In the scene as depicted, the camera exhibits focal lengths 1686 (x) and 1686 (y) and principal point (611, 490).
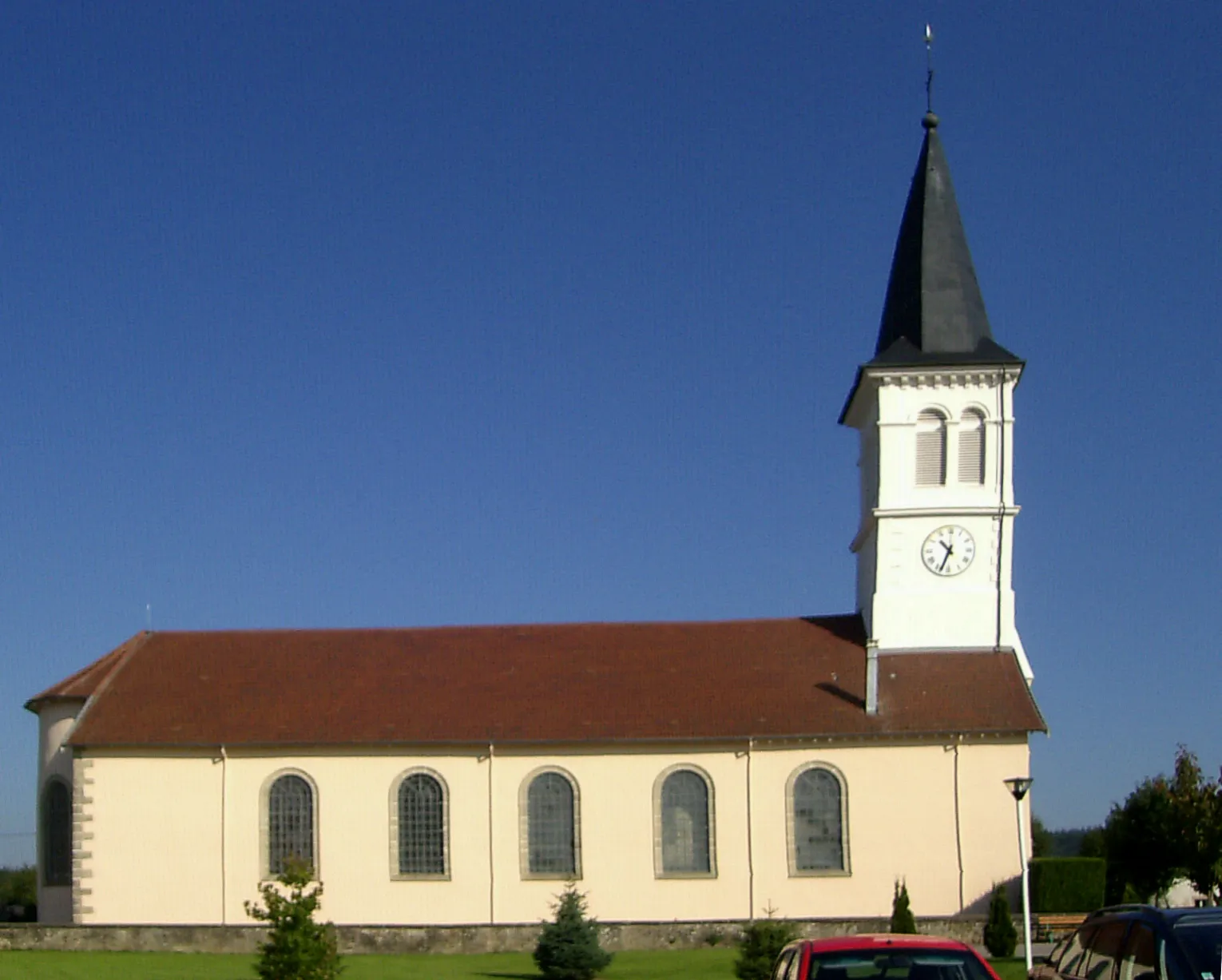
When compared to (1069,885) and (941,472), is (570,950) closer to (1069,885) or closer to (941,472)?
(1069,885)

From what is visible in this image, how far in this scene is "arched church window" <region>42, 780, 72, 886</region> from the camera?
4369 cm

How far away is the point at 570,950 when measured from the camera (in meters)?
31.5

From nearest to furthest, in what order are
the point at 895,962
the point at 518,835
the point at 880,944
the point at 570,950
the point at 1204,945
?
the point at 1204,945 < the point at 895,962 < the point at 880,944 < the point at 570,950 < the point at 518,835

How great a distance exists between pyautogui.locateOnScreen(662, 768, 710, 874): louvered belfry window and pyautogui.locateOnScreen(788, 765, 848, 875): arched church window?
7.05 feet

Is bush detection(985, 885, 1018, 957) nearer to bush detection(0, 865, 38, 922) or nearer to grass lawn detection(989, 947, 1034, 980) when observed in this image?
grass lawn detection(989, 947, 1034, 980)

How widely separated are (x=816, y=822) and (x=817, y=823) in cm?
3

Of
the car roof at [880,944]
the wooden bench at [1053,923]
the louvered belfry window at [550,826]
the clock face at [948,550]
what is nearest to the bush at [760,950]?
the wooden bench at [1053,923]

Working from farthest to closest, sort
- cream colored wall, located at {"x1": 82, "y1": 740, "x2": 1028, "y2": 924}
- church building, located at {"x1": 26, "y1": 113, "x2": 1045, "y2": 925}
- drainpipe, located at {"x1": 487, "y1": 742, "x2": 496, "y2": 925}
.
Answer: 1. drainpipe, located at {"x1": 487, "y1": 742, "x2": 496, "y2": 925}
2. church building, located at {"x1": 26, "y1": 113, "x2": 1045, "y2": 925}
3. cream colored wall, located at {"x1": 82, "y1": 740, "x2": 1028, "y2": 924}

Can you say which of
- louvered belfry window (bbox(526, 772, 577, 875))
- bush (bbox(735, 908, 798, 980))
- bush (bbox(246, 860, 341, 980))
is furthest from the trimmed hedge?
bush (bbox(246, 860, 341, 980))

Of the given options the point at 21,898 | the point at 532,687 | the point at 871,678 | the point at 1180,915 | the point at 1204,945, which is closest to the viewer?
the point at 1204,945

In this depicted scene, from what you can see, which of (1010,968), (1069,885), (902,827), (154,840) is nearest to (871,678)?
(902,827)

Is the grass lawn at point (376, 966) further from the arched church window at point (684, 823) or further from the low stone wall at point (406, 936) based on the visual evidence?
the arched church window at point (684, 823)

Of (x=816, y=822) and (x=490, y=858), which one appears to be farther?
(x=490, y=858)

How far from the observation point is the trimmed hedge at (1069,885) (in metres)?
39.4
